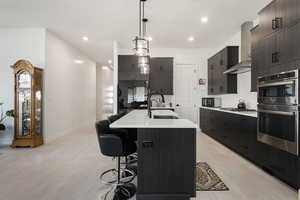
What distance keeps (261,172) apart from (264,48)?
2062 mm

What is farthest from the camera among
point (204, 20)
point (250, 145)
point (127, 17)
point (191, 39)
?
point (191, 39)

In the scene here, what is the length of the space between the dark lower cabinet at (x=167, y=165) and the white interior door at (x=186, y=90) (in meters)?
4.60

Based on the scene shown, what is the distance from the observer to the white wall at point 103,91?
10258mm

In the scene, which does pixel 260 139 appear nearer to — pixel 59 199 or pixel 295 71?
pixel 295 71

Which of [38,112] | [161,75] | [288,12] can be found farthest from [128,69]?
[288,12]

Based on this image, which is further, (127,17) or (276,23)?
(127,17)

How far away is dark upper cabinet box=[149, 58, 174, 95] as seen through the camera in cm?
630

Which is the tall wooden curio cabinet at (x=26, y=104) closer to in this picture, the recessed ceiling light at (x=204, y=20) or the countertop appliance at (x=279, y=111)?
the recessed ceiling light at (x=204, y=20)

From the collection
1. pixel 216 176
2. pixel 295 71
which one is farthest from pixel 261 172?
pixel 295 71

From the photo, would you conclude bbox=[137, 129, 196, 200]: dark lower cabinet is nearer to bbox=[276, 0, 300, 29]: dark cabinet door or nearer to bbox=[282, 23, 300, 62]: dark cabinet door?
A: bbox=[282, 23, 300, 62]: dark cabinet door

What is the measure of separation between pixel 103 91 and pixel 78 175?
779 cm

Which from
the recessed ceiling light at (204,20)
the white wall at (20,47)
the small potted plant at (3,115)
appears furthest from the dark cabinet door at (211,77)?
the small potted plant at (3,115)

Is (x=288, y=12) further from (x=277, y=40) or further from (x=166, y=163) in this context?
(x=166, y=163)

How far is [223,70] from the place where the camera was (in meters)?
5.27
